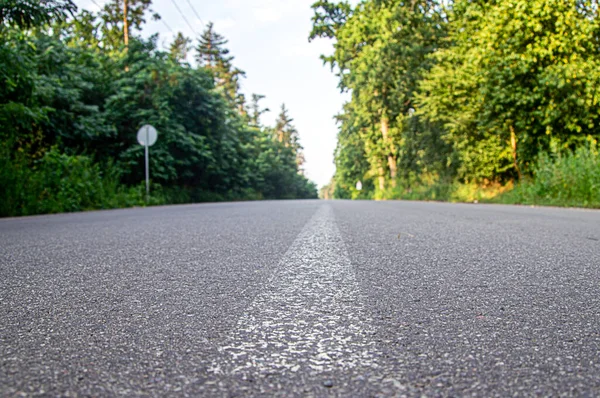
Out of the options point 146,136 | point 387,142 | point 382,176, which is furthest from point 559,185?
point 382,176

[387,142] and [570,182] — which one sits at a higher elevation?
[387,142]

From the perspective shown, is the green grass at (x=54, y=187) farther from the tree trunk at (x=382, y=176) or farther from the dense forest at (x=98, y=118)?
the tree trunk at (x=382, y=176)

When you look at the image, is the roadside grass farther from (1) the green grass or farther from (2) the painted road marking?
(1) the green grass

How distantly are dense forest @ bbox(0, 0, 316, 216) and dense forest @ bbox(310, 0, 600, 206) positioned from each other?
32.0 feet

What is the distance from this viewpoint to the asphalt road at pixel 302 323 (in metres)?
1.13

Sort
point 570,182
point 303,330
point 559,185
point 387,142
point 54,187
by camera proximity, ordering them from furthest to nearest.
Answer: point 387,142, point 559,185, point 570,182, point 54,187, point 303,330

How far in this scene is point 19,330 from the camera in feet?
5.25

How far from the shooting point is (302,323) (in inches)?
65.4

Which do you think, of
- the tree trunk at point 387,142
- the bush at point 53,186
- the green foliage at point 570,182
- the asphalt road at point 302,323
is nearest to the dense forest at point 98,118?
the bush at point 53,186

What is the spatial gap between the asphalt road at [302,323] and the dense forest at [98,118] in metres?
6.94

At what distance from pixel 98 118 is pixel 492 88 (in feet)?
41.9

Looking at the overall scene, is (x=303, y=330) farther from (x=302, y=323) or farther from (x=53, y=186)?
(x=53, y=186)

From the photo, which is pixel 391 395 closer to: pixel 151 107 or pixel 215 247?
pixel 215 247

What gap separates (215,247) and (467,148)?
1713 cm
